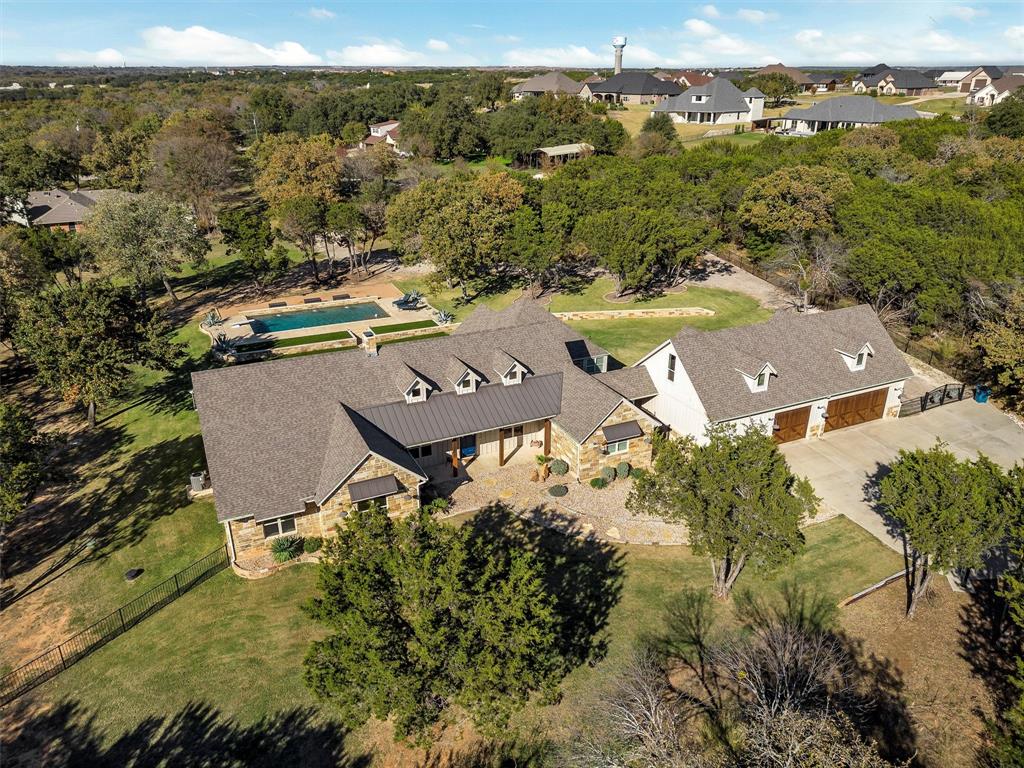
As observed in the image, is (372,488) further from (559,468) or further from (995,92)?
Answer: (995,92)

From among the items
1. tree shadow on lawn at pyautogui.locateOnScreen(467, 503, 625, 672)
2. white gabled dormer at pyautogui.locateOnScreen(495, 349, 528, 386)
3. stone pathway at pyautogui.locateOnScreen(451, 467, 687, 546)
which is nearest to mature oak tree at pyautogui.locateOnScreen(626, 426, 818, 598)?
tree shadow on lawn at pyautogui.locateOnScreen(467, 503, 625, 672)

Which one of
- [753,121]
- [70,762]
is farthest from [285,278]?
[753,121]

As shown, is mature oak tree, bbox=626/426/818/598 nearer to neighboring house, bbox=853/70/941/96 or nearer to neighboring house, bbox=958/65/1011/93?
neighboring house, bbox=853/70/941/96

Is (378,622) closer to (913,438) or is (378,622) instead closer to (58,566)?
(58,566)

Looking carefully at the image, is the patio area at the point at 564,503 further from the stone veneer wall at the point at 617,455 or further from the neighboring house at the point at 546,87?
the neighboring house at the point at 546,87

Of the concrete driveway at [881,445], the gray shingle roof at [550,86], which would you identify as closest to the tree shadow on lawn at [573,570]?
the concrete driveway at [881,445]

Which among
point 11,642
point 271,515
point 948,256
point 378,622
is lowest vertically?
point 11,642

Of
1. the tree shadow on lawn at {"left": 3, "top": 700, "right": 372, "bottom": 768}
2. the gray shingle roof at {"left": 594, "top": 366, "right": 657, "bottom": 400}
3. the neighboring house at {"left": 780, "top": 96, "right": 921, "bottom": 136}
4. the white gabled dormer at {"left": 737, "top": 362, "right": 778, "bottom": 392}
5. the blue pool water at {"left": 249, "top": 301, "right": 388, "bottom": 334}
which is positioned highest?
the neighboring house at {"left": 780, "top": 96, "right": 921, "bottom": 136}
